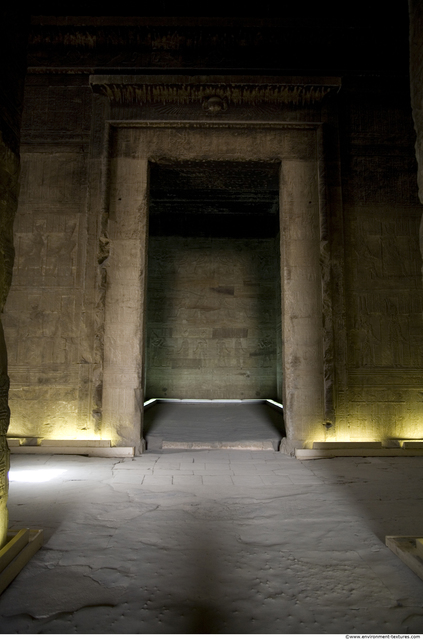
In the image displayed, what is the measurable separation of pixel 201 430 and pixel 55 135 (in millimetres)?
5726

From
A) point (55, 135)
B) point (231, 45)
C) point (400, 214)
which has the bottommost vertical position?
point (400, 214)

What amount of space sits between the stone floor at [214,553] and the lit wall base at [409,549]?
5 cm

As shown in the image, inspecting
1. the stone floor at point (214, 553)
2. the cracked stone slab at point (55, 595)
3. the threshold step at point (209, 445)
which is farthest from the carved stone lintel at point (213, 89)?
the cracked stone slab at point (55, 595)

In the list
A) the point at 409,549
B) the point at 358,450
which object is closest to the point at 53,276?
the point at 358,450

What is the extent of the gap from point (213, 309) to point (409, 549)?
887cm

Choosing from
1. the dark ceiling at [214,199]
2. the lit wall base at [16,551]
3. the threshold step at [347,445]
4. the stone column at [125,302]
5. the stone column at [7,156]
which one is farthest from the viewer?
the dark ceiling at [214,199]

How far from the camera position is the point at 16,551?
245 centimetres

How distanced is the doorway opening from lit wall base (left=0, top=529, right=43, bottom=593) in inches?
324

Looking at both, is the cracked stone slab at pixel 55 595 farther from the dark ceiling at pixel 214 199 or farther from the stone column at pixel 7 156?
the dark ceiling at pixel 214 199

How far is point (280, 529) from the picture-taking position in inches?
121

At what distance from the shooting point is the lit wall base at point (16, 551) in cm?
227

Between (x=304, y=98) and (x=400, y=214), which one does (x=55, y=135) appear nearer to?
(x=304, y=98)

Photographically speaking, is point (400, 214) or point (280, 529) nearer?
point (280, 529)

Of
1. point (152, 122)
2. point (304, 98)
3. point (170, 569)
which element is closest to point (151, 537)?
point (170, 569)
